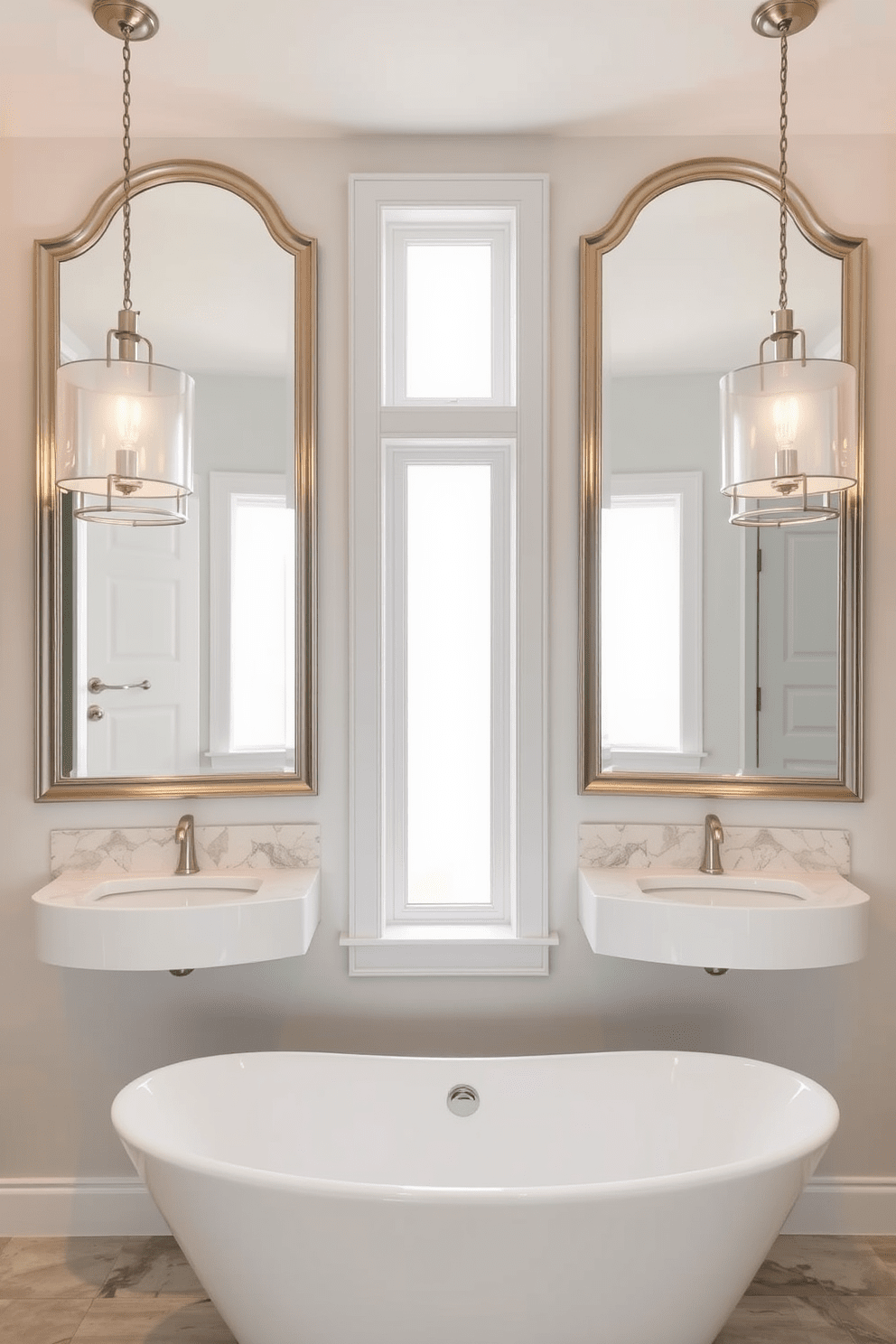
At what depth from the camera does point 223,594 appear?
7.86 feet

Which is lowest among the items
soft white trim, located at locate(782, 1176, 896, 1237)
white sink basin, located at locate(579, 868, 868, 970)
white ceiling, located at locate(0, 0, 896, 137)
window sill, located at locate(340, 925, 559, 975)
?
soft white trim, located at locate(782, 1176, 896, 1237)

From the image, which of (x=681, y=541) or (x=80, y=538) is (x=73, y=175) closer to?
(x=80, y=538)

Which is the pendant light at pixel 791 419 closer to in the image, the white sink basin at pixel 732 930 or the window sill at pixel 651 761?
the window sill at pixel 651 761

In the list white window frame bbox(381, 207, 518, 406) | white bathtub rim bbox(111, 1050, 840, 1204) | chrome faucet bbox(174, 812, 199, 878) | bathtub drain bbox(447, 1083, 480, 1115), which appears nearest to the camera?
white bathtub rim bbox(111, 1050, 840, 1204)

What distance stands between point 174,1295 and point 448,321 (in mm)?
2394

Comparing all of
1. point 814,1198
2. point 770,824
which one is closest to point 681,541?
point 770,824

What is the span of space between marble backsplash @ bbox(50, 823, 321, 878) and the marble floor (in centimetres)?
89

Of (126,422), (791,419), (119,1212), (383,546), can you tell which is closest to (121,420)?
(126,422)

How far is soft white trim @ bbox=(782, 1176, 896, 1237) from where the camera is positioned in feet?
7.76

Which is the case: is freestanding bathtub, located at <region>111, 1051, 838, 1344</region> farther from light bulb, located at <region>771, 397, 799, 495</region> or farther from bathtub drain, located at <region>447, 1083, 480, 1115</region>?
light bulb, located at <region>771, 397, 799, 495</region>

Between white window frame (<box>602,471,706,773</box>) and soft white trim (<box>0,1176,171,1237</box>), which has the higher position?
white window frame (<box>602,471,706,773</box>)

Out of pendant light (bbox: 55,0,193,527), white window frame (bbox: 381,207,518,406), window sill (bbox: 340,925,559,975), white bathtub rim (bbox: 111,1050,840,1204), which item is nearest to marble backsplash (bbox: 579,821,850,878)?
window sill (bbox: 340,925,559,975)

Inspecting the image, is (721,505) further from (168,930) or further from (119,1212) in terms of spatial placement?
(119,1212)

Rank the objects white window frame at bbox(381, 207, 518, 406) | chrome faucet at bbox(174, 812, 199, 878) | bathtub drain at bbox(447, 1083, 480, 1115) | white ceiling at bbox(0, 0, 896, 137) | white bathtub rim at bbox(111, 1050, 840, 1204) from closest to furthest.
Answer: white bathtub rim at bbox(111, 1050, 840, 1204)
white ceiling at bbox(0, 0, 896, 137)
bathtub drain at bbox(447, 1083, 480, 1115)
chrome faucet at bbox(174, 812, 199, 878)
white window frame at bbox(381, 207, 518, 406)
